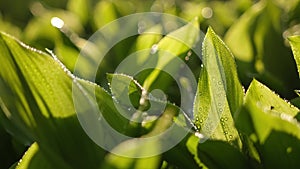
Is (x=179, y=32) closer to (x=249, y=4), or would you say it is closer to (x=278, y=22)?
(x=278, y=22)

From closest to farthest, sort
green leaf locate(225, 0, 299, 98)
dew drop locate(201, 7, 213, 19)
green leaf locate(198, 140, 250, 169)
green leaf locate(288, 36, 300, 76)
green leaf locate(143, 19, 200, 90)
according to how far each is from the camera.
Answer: green leaf locate(198, 140, 250, 169) < green leaf locate(288, 36, 300, 76) < green leaf locate(143, 19, 200, 90) < green leaf locate(225, 0, 299, 98) < dew drop locate(201, 7, 213, 19)

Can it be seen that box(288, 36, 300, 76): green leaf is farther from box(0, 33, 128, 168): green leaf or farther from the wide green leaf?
box(0, 33, 128, 168): green leaf

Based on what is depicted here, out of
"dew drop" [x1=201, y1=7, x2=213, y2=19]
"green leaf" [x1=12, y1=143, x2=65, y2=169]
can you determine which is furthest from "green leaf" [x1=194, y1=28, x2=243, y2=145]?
"dew drop" [x1=201, y1=7, x2=213, y2=19]

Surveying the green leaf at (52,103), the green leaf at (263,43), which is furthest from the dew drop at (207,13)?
the green leaf at (52,103)

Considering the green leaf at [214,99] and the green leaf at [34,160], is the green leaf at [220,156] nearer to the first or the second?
the green leaf at [214,99]

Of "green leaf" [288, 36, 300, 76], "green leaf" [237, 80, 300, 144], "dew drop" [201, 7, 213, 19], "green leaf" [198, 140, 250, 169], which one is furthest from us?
"dew drop" [201, 7, 213, 19]

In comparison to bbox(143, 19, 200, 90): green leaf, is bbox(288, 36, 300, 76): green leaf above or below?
below

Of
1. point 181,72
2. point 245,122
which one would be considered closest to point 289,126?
point 245,122

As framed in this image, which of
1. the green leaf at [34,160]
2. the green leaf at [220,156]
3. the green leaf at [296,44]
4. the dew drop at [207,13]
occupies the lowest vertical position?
the green leaf at [220,156]
